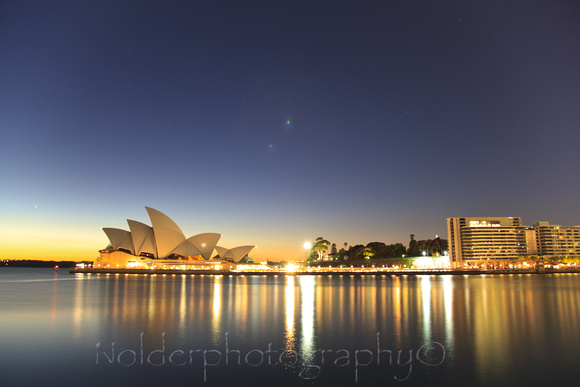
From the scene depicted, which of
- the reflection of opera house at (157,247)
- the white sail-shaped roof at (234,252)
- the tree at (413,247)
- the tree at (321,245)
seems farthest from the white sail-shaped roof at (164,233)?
the tree at (413,247)

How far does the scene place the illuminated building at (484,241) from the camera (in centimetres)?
13850

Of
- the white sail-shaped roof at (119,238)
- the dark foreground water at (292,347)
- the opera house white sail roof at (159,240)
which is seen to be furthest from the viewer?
Result: the white sail-shaped roof at (119,238)

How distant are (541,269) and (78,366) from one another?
125m

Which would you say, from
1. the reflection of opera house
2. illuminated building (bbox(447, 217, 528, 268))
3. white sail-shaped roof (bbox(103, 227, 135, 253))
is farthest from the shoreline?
illuminated building (bbox(447, 217, 528, 268))

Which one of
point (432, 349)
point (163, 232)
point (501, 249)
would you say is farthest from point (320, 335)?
point (501, 249)

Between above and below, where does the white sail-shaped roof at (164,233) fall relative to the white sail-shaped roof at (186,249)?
above

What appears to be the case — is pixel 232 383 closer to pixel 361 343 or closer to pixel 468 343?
pixel 361 343

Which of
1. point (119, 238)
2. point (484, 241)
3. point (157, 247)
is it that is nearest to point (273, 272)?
point (157, 247)

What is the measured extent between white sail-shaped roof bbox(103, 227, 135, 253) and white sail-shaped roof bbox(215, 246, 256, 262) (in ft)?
88.6

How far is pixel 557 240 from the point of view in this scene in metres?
154

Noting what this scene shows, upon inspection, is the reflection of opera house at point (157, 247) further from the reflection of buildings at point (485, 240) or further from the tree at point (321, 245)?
the reflection of buildings at point (485, 240)

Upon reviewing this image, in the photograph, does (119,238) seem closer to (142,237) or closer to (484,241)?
(142,237)

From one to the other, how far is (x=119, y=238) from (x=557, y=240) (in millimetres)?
159246

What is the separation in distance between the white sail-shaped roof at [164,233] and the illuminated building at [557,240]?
141183mm
